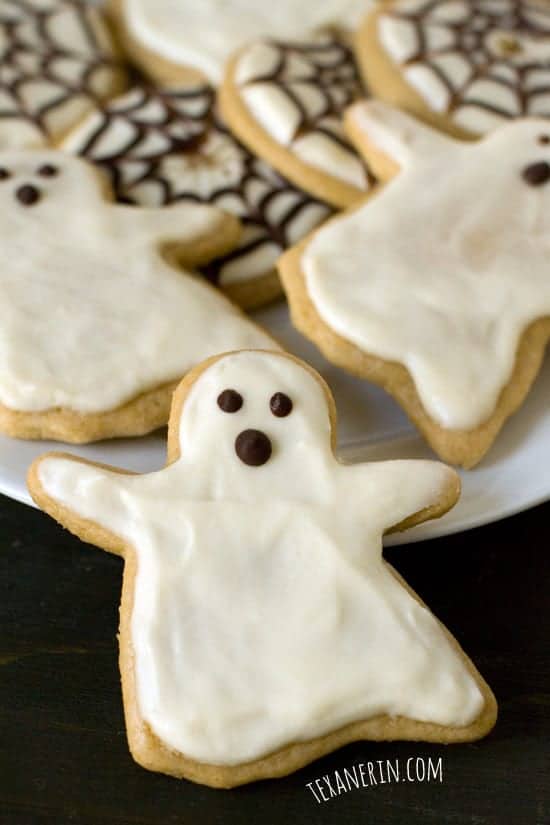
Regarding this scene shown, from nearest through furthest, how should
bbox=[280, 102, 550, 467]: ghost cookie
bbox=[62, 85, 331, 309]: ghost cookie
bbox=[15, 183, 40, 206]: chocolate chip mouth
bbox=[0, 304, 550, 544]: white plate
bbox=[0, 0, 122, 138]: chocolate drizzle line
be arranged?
bbox=[0, 304, 550, 544]: white plate, bbox=[280, 102, 550, 467]: ghost cookie, bbox=[15, 183, 40, 206]: chocolate chip mouth, bbox=[62, 85, 331, 309]: ghost cookie, bbox=[0, 0, 122, 138]: chocolate drizzle line

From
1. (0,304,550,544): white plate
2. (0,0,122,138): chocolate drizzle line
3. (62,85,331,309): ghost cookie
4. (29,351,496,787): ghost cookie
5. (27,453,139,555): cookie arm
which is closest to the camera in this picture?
(29,351,496,787): ghost cookie

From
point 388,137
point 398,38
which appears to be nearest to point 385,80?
point 398,38

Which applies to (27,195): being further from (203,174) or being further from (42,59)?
(42,59)

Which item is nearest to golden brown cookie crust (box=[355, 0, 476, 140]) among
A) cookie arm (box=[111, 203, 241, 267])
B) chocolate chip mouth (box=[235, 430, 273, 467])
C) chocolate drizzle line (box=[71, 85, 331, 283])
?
chocolate drizzle line (box=[71, 85, 331, 283])

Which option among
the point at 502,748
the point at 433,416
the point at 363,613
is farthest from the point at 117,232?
the point at 502,748

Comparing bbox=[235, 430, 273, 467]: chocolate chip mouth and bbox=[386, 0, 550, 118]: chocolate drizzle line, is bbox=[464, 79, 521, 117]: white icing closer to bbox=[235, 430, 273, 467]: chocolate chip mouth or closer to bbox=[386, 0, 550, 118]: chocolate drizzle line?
bbox=[386, 0, 550, 118]: chocolate drizzle line

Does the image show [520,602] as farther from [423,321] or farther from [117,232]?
[117,232]
